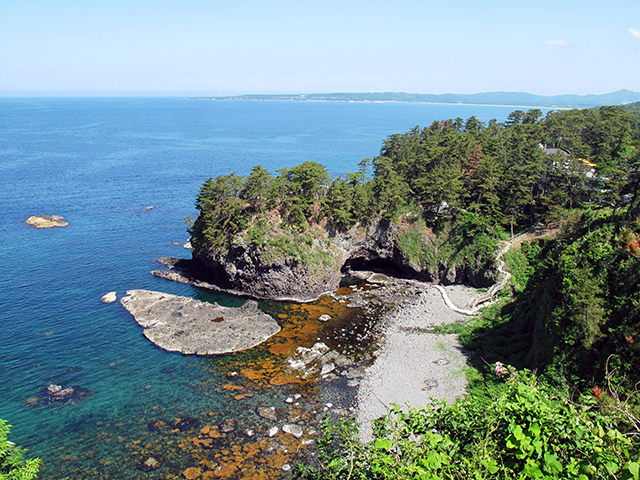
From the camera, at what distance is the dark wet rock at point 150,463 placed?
26375mm

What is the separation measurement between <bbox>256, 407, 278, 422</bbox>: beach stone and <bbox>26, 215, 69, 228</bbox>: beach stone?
197 feet

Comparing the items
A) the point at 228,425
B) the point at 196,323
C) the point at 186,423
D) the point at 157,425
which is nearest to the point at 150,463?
the point at 157,425

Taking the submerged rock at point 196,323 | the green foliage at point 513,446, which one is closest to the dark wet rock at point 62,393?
the submerged rock at point 196,323

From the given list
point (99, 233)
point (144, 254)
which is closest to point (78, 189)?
point (99, 233)

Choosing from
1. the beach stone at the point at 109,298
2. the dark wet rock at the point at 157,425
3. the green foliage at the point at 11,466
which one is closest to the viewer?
the green foliage at the point at 11,466

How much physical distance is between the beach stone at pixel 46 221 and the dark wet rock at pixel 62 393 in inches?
1868

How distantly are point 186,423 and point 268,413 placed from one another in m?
6.31

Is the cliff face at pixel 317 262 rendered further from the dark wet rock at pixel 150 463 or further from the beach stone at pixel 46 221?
the beach stone at pixel 46 221

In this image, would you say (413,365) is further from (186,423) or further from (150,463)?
(150,463)

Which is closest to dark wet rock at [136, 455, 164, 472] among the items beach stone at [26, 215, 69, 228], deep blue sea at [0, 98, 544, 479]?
deep blue sea at [0, 98, 544, 479]

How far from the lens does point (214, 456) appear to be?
2744 cm

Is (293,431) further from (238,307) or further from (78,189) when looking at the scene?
(78,189)

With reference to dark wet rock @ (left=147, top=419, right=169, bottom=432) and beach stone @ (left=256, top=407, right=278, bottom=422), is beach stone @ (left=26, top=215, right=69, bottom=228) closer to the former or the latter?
dark wet rock @ (left=147, top=419, right=169, bottom=432)

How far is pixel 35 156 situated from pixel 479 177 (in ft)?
446
